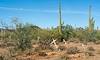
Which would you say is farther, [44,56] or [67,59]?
[44,56]

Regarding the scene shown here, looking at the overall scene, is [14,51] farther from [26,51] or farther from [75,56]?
[75,56]

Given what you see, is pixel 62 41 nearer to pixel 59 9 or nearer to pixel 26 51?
pixel 59 9

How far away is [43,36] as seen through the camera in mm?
28016

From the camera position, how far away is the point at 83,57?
53.3 ft

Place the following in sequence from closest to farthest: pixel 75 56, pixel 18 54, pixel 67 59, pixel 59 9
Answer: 1. pixel 67 59
2. pixel 75 56
3. pixel 18 54
4. pixel 59 9

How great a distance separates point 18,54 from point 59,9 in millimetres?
9659

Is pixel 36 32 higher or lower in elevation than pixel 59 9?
lower

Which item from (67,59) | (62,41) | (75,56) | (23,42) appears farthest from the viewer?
(62,41)

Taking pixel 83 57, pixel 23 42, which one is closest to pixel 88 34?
pixel 23 42

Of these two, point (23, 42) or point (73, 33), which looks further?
point (73, 33)

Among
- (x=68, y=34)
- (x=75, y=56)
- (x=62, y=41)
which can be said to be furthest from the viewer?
(x=68, y=34)

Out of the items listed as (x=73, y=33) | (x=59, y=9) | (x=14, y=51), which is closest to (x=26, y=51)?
(x=14, y=51)

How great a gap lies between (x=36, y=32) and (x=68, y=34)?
3191 mm

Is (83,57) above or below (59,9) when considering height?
below
